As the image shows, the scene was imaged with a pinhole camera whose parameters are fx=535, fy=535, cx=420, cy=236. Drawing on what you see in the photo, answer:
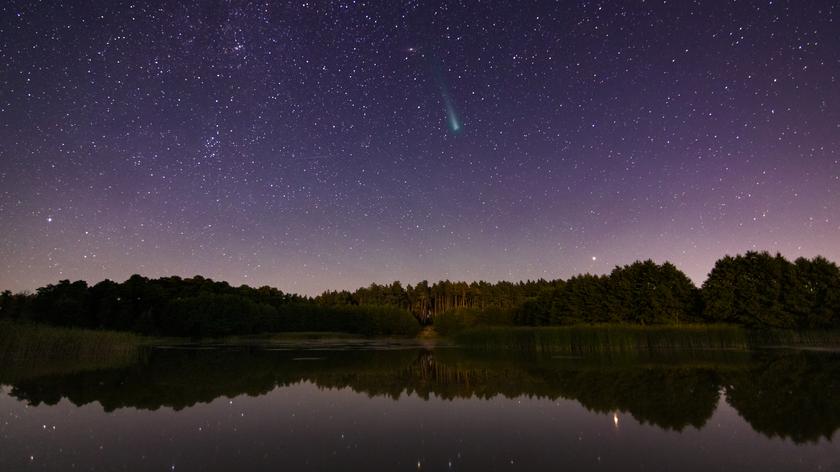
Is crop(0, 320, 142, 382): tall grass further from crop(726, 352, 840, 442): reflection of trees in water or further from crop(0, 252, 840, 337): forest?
crop(0, 252, 840, 337): forest

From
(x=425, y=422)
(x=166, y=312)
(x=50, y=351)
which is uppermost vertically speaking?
(x=166, y=312)

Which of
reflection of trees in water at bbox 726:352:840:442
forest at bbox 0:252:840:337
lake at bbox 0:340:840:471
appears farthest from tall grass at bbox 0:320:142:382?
forest at bbox 0:252:840:337

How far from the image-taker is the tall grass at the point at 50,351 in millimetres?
19500

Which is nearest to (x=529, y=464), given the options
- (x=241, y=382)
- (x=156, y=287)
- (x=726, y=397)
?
(x=726, y=397)

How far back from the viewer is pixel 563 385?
14.8m

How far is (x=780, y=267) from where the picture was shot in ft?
147

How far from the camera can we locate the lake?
6.98 metres

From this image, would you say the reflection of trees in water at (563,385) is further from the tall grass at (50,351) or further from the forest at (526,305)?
the forest at (526,305)

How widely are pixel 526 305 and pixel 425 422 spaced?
213 feet

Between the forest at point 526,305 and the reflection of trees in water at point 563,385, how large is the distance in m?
24.8

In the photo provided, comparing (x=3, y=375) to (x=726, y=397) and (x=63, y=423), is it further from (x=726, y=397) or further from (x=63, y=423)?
(x=726, y=397)

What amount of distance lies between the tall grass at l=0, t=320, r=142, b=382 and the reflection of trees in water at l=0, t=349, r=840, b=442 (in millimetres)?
2412

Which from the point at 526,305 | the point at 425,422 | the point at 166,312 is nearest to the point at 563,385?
the point at 425,422

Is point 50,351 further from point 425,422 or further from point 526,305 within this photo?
point 526,305
